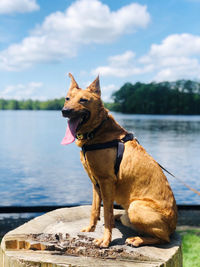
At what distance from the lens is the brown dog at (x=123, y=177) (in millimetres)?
3686

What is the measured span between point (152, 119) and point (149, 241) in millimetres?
124283

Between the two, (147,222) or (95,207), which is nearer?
(147,222)

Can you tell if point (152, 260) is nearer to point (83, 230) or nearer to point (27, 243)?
point (83, 230)

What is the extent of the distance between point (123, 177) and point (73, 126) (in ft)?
2.67

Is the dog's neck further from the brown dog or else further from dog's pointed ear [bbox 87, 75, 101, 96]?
dog's pointed ear [bbox 87, 75, 101, 96]

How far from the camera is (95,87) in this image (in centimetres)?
376

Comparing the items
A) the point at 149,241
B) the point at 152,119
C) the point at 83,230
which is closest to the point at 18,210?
the point at 83,230

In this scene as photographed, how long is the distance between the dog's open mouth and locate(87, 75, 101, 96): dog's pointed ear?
293 mm

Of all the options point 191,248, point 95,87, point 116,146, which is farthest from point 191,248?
point 95,87

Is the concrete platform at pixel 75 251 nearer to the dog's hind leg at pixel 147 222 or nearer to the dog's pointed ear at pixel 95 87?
the dog's hind leg at pixel 147 222

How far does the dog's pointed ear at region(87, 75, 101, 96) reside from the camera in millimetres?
3748

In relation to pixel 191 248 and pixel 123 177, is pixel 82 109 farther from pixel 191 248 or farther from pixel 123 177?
pixel 191 248

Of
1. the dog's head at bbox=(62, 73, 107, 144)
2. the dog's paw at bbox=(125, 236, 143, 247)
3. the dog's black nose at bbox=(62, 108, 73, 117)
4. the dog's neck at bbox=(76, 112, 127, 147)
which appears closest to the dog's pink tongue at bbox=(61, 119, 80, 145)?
the dog's head at bbox=(62, 73, 107, 144)

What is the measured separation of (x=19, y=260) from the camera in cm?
349
